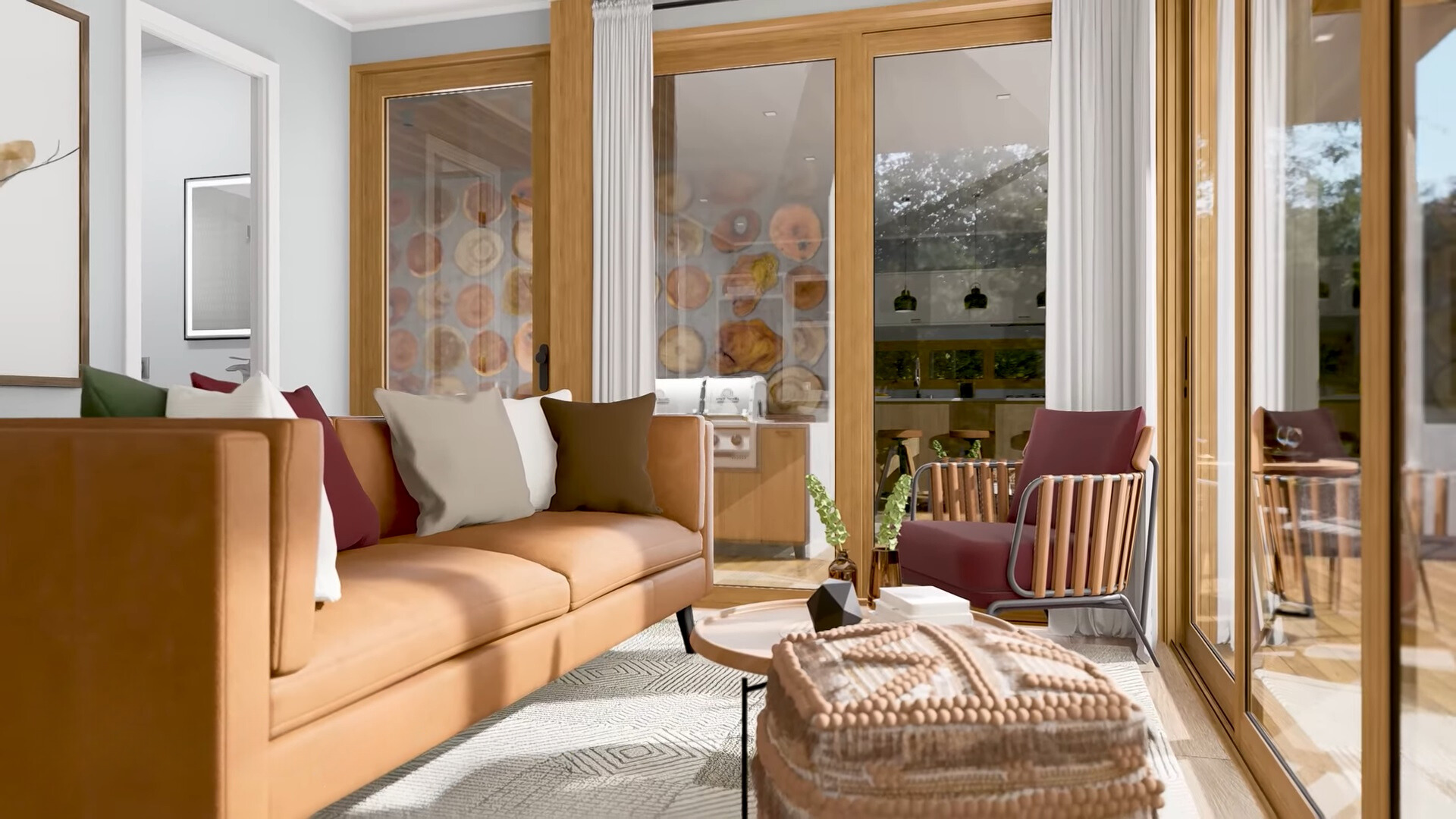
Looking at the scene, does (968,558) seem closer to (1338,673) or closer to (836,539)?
(836,539)

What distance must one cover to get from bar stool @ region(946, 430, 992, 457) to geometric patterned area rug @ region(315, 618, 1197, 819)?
3.98ft

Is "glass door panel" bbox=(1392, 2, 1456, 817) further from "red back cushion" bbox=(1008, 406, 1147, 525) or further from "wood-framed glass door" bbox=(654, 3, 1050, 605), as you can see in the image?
"wood-framed glass door" bbox=(654, 3, 1050, 605)

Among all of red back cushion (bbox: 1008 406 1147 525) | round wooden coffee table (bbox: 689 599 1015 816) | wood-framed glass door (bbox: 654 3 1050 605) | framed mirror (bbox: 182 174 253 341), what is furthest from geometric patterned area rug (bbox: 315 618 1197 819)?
framed mirror (bbox: 182 174 253 341)

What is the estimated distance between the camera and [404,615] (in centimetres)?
189

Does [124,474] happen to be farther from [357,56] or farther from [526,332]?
[357,56]

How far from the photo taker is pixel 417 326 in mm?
4887

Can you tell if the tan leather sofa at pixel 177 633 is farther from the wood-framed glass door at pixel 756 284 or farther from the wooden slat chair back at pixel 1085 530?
the wood-framed glass door at pixel 756 284

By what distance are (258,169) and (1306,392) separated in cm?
426

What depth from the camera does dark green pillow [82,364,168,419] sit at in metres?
1.93

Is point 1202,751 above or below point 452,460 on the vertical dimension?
below

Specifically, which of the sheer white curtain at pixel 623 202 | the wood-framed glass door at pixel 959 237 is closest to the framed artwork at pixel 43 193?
the sheer white curtain at pixel 623 202

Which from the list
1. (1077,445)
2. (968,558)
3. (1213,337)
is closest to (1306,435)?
(1213,337)

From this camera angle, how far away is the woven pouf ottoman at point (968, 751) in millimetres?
1223

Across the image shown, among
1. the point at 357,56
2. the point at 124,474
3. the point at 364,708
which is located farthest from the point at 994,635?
the point at 357,56
